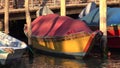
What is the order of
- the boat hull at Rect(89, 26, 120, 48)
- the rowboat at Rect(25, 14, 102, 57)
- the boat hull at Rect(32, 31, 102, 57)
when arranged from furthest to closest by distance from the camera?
the boat hull at Rect(89, 26, 120, 48), the rowboat at Rect(25, 14, 102, 57), the boat hull at Rect(32, 31, 102, 57)

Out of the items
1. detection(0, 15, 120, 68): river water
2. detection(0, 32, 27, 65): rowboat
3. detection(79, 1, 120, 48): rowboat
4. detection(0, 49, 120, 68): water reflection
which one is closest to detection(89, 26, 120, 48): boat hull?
detection(79, 1, 120, 48): rowboat

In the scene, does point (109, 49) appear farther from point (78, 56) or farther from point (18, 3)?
point (18, 3)

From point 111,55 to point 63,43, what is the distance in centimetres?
307

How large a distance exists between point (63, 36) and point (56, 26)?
1.73 m

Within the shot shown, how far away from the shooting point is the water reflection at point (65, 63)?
2552 cm

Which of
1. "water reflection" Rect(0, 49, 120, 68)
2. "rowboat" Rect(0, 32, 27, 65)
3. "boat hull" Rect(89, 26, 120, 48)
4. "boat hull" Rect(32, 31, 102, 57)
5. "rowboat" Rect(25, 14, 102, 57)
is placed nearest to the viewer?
"rowboat" Rect(0, 32, 27, 65)

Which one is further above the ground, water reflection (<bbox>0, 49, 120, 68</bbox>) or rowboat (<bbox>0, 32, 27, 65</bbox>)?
rowboat (<bbox>0, 32, 27, 65</bbox>)

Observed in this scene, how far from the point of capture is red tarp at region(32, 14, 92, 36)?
28.5 m

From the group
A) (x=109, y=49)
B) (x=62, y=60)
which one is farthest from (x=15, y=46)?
(x=109, y=49)

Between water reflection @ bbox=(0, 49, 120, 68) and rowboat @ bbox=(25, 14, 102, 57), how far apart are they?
1.96 ft

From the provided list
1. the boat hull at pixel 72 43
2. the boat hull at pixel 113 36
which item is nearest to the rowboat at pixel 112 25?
the boat hull at pixel 113 36

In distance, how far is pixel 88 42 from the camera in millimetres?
27500

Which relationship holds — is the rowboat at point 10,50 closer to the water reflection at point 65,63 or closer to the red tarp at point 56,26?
the water reflection at point 65,63

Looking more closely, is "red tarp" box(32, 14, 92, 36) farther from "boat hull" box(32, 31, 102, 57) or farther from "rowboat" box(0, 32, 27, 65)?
"rowboat" box(0, 32, 27, 65)
